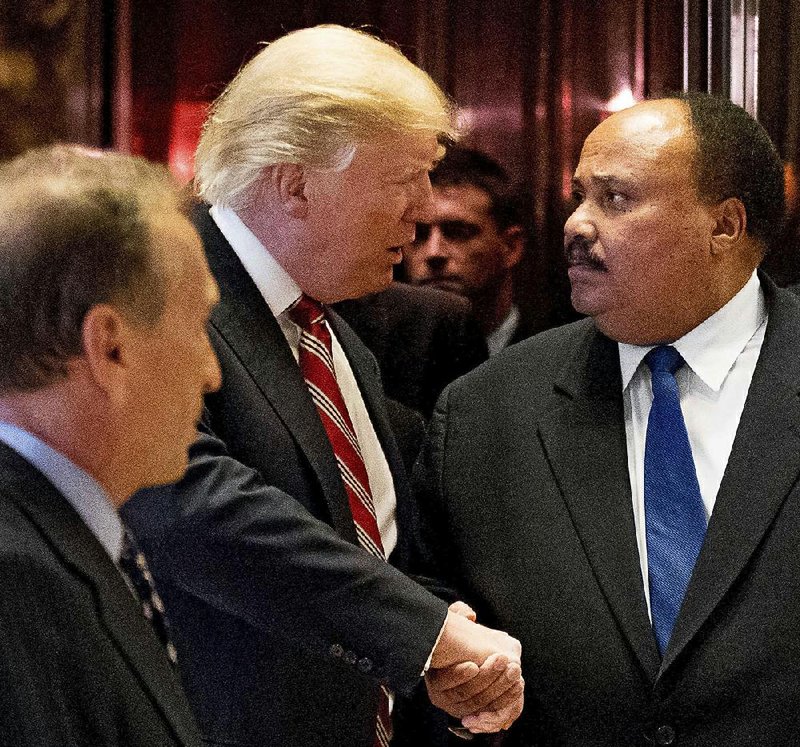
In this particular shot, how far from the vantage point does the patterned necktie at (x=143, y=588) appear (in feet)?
4.67

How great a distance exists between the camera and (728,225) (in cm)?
240

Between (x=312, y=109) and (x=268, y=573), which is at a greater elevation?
(x=312, y=109)

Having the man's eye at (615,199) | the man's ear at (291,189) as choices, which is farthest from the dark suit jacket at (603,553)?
the man's ear at (291,189)

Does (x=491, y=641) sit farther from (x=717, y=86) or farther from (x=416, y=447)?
(x=717, y=86)

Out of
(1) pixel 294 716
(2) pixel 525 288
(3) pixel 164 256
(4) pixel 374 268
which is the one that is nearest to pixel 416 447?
(2) pixel 525 288

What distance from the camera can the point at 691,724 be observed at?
7.07 feet

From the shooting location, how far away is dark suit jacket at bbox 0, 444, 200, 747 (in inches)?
46.8

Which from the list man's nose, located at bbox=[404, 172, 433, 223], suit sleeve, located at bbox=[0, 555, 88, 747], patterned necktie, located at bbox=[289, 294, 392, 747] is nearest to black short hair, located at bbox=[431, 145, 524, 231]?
man's nose, located at bbox=[404, 172, 433, 223]

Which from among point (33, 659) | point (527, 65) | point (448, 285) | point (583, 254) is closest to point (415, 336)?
point (448, 285)

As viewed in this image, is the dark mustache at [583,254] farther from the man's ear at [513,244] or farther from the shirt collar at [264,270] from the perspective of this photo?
the man's ear at [513,244]

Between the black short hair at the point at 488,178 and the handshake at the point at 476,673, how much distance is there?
4.49ft

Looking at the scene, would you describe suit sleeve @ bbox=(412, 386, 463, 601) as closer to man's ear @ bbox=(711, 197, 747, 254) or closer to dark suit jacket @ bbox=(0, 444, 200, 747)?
man's ear @ bbox=(711, 197, 747, 254)

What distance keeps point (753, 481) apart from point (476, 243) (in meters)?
1.20

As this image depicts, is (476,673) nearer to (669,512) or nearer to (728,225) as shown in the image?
(669,512)
